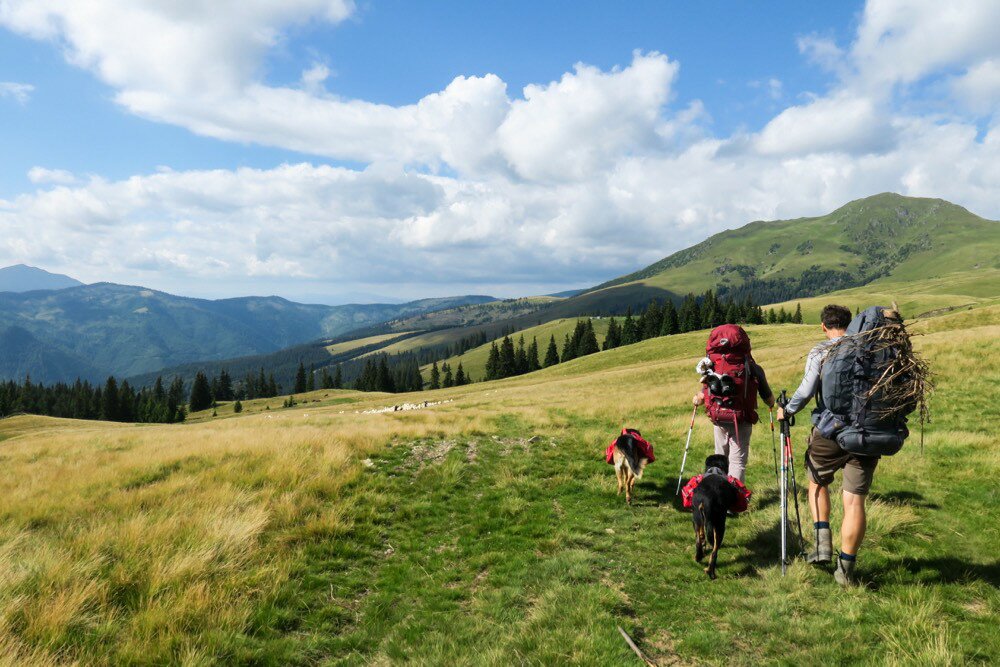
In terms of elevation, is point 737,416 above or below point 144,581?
above

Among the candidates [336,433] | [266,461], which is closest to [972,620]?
[266,461]

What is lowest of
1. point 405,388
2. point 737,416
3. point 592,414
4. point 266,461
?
point 405,388

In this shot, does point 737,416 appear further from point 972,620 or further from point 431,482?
point 431,482

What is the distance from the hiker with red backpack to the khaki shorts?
1.75 m

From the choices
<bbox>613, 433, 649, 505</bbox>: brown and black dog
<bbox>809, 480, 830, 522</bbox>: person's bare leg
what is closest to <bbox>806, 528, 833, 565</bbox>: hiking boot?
<bbox>809, 480, 830, 522</bbox>: person's bare leg

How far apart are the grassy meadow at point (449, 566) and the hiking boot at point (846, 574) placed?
0.16 metres

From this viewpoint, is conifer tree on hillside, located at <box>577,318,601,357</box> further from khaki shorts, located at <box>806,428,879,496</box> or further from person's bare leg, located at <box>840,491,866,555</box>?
person's bare leg, located at <box>840,491,866,555</box>

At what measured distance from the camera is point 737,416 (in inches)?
326

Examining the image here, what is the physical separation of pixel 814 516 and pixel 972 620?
1.75 metres

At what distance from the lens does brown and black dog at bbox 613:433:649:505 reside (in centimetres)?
973

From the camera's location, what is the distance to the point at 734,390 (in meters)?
8.30

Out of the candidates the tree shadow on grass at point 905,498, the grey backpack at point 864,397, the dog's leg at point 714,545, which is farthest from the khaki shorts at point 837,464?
the tree shadow on grass at point 905,498

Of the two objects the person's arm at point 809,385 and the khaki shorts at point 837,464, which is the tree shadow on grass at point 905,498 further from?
the person's arm at point 809,385

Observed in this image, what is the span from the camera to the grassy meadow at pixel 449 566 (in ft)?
15.8
